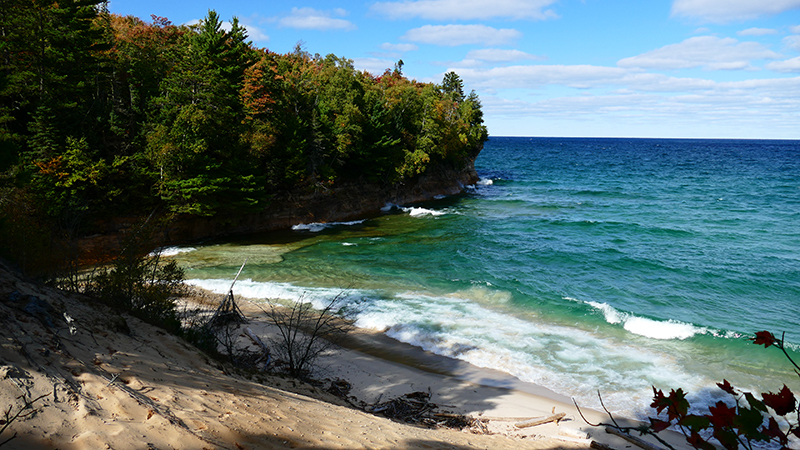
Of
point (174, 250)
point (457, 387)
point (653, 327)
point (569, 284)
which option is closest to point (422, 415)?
point (457, 387)

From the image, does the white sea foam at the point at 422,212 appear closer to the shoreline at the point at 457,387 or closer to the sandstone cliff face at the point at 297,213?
the sandstone cliff face at the point at 297,213

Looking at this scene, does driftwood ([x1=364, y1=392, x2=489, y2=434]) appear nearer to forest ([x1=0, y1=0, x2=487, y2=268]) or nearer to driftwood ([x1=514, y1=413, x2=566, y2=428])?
driftwood ([x1=514, y1=413, x2=566, y2=428])

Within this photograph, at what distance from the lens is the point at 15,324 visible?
6.30 metres

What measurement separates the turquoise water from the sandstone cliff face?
1782mm

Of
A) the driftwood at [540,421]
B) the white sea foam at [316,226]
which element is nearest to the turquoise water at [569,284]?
the white sea foam at [316,226]

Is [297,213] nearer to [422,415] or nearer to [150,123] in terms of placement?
[150,123]

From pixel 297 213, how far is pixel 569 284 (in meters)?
21.9

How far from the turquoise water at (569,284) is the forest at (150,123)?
15.2ft

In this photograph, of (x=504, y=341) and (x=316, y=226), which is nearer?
(x=504, y=341)

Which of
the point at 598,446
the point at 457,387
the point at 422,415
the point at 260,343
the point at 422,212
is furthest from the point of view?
the point at 422,212

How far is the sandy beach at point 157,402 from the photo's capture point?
495 centimetres

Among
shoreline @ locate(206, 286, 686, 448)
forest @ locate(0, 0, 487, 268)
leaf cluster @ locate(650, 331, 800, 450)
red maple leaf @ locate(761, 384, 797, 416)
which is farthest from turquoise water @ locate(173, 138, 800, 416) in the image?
red maple leaf @ locate(761, 384, 797, 416)

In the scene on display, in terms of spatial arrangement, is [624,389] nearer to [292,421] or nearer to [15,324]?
[292,421]

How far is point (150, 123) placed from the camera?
91.4 feet
